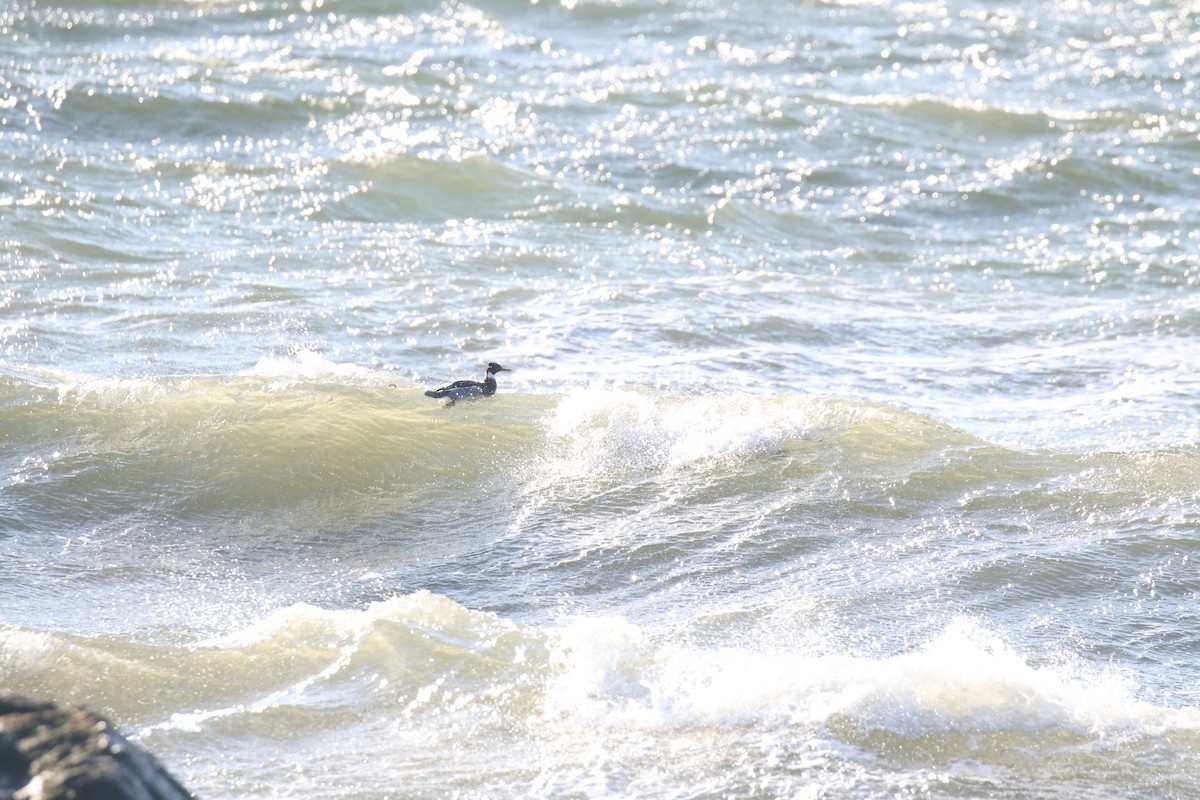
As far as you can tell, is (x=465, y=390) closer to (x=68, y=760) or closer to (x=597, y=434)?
(x=597, y=434)

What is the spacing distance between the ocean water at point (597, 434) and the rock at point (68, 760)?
141cm

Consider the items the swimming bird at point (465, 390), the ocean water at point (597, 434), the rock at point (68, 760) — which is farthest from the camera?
the swimming bird at point (465, 390)

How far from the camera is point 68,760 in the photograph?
247cm

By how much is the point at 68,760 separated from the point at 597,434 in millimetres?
5318

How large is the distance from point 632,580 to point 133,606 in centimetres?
199

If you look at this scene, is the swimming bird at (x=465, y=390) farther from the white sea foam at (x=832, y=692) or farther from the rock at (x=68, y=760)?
the rock at (x=68, y=760)

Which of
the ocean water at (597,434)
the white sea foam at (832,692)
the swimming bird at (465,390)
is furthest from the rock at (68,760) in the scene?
the swimming bird at (465,390)

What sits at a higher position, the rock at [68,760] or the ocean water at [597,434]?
the rock at [68,760]

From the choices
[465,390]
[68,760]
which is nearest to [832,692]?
[68,760]

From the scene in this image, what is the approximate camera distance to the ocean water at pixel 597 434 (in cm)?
455

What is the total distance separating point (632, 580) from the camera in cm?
595

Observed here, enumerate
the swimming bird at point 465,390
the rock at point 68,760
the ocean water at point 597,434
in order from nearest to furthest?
the rock at point 68,760
the ocean water at point 597,434
the swimming bird at point 465,390

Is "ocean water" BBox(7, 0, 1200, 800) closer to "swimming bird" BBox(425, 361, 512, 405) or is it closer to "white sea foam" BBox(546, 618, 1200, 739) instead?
"white sea foam" BBox(546, 618, 1200, 739)

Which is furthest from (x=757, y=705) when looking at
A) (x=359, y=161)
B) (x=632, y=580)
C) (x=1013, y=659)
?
(x=359, y=161)
